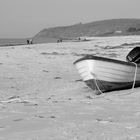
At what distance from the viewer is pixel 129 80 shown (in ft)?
33.8

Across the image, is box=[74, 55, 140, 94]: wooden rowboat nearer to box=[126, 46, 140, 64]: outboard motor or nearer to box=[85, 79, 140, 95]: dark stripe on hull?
box=[85, 79, 140, 95]: dark stripe on hull

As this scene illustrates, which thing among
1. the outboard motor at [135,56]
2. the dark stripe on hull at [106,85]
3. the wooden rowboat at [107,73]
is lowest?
the dark stripe on hull at [106,85]

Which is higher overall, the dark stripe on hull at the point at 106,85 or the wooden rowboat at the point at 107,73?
the wooden rowboat at the point at 107,73

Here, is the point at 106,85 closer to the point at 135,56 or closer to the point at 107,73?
the point at 107,73

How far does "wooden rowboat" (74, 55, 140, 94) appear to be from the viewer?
9836 mm

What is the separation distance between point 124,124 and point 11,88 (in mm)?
7053

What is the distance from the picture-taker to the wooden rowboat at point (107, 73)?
9836 millimetres

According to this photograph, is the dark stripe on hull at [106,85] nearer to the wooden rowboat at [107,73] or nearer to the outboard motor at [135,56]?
the wooden rowboat at [107,73]

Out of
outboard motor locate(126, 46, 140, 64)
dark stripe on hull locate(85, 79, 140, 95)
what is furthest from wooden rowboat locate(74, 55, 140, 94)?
outboard motor locate(126, 46, 140, 64)

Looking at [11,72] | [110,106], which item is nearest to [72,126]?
[110,106]

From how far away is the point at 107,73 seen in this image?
10.0 m

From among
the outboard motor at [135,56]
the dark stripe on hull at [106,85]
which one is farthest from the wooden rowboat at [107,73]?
the outboard motor at [135,56]

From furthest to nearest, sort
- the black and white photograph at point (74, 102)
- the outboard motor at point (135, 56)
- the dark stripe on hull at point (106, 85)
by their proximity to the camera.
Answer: the outboard motor at point (135, 56), the dark stripe on hull at point (106, 85), the black and white photograph at point (74, 102)

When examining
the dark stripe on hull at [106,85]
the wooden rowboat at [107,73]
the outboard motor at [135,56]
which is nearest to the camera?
the wooden rowboat at [107,73]
